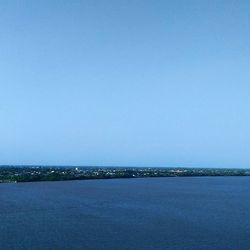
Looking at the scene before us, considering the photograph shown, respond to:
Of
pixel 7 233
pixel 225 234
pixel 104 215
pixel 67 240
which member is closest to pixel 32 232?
pixel 7 233

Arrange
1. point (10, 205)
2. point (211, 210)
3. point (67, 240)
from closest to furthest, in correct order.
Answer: point (67, 240) < point (211, 210) < point (10, 205)

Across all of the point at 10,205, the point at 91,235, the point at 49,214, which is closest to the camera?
the point at 91,235

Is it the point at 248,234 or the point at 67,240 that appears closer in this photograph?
the point at 67,240

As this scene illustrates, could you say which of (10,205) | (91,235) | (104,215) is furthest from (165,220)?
(10,205)

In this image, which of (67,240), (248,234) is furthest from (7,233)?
(248,234)

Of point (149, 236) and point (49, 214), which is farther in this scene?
point (49, 214)

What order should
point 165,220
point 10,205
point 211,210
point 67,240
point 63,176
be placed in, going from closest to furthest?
point 67,240 < point 165,220 < point 211,210 < point 10,205 < point 63,176

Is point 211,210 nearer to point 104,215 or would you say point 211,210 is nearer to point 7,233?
point 104,215

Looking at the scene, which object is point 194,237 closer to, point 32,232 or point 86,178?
point 32,232

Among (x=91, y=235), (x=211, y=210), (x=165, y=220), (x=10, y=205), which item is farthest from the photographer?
(x=10, y=205)
